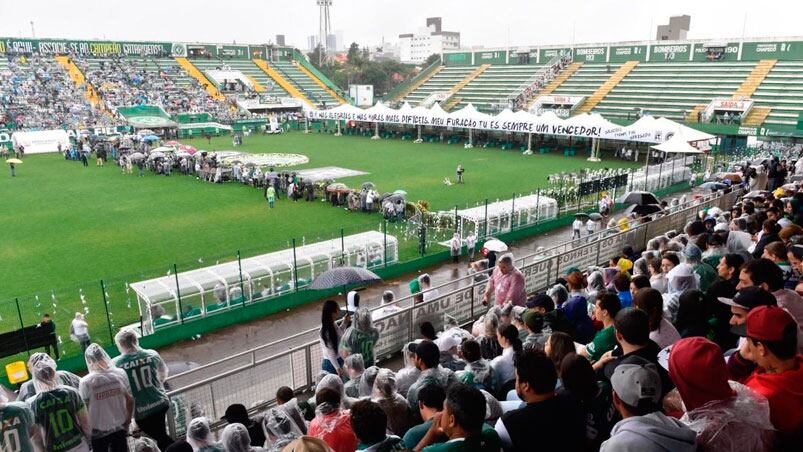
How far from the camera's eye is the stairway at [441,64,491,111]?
62584 millimetres

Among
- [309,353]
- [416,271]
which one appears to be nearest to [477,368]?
[309,353]

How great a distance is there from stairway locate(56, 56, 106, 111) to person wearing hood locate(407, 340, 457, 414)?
192ft

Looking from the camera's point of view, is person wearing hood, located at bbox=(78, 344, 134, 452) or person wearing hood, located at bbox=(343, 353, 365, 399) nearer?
person wearing hood, located at bbox=(78, 344, 134, 452)

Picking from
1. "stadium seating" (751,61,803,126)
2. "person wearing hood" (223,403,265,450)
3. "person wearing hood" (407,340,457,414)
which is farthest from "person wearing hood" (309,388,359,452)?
"stadium seating" (751,61,803,126)

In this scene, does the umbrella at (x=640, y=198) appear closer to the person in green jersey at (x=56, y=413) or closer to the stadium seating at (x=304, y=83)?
the person in green jersey at (x=56, y=413)

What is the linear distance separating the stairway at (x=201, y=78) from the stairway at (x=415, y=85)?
65.4 feet

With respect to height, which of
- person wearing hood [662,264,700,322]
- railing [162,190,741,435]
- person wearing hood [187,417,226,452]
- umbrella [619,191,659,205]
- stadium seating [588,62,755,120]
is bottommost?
railing [162,190,741,435]

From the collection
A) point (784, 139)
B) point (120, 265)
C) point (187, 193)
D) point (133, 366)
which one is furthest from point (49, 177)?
point (784, 139)

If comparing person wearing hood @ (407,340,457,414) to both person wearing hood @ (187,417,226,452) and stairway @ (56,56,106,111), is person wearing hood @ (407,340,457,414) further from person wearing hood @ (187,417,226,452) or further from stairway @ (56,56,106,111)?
stairway @ (56,56,106,111)

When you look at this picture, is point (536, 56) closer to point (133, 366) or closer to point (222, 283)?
point (222, 283)

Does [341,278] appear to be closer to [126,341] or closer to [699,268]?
[126,341]

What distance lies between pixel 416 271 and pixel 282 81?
60162 mm

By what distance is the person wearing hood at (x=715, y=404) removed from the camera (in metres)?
3.07

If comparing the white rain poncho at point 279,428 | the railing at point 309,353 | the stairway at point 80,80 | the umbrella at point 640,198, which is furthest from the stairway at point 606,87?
the white rain poncho at point 279,428
